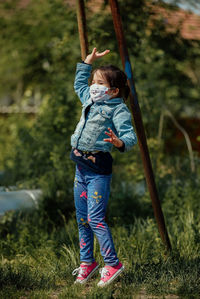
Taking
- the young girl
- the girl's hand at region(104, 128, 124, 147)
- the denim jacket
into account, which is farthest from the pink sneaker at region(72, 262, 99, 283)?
the girl's hand at region(104, 128, 124, 147)

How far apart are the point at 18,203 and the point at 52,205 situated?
1.21ft

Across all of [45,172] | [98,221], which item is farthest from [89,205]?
[45,172]

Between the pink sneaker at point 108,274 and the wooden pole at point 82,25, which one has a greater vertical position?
the wooden pole at point 82,25

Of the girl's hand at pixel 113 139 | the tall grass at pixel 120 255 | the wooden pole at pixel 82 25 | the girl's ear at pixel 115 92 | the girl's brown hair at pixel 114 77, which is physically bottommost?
the tall grass at pixel 120 255

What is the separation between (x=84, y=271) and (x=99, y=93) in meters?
1.23

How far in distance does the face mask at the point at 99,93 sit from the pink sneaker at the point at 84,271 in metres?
1.16

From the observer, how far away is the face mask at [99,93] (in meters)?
3.23

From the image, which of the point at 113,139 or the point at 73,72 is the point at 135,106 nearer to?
the point at 113,139

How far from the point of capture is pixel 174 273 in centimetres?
341

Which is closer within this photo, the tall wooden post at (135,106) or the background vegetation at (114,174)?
the background vegetation at (114,174)

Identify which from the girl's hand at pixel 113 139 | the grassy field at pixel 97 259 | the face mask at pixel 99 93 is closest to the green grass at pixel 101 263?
the grassy field at pixel 97 259

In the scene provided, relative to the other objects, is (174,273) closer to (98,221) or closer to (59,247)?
(98,221)

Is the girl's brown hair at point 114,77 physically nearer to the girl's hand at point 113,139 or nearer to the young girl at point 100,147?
the young girl at point 100,147

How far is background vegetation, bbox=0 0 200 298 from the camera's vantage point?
339 cm
